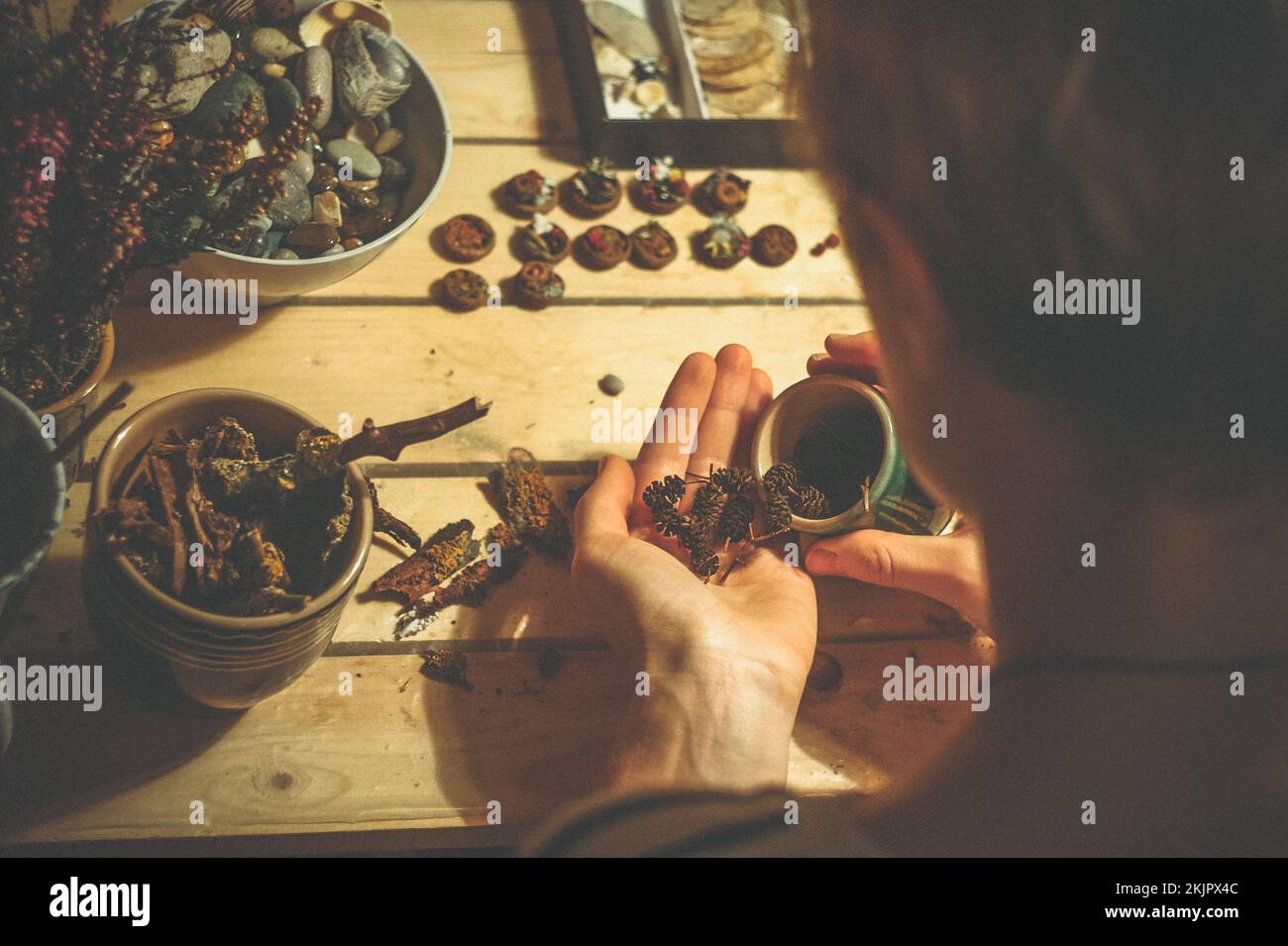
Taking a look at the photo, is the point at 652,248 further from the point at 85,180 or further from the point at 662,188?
the point at 85,180

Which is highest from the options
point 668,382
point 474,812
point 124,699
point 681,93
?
point 681,93

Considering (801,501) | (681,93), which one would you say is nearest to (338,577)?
(801,501)

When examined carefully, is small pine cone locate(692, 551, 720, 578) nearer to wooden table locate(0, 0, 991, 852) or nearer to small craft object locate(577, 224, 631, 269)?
wooden table locate(0, 0, 991, 852)

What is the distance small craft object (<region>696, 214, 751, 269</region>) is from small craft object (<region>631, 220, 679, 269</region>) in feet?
0.11

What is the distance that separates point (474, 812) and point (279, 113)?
0.64m

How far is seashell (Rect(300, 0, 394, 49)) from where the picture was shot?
0.94 metres

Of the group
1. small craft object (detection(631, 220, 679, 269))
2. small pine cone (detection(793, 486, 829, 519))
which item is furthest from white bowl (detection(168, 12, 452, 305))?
small pine cone (detection(793, 486, 829, 519))

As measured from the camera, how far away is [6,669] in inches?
29.0

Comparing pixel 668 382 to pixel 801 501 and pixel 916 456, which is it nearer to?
pixel 801 501

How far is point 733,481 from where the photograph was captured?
0.84m

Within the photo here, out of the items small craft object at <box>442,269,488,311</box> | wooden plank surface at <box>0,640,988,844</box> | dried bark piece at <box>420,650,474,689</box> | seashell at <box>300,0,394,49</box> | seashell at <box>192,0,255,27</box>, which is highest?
seashell at <box>300,0,394,49</box>

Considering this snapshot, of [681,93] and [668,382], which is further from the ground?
[681,93]

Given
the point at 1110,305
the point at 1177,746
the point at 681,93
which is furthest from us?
the point at 681,93

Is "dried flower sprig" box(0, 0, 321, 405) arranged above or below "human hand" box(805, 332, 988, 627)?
above
